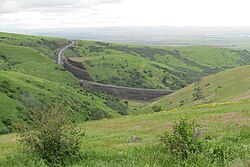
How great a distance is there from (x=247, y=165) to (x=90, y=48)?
187451 mm

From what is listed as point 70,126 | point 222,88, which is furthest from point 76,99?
point 70,126

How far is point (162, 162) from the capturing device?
446 inches

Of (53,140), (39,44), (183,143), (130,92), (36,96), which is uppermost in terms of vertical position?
(183,143)

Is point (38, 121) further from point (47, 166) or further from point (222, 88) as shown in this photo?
point (222, 88)

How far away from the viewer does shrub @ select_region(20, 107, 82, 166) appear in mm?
12732

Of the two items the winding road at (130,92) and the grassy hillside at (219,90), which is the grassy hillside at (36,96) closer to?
the grassy hillside at (219,90)

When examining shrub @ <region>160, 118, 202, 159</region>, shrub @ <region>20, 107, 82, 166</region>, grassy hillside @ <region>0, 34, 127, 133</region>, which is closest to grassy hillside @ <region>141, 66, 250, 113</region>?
grassy hillside @ <region>0, 34, 127, 133</region>

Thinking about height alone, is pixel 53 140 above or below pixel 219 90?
above

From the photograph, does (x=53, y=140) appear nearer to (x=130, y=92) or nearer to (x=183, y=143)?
(x=183, y=143)

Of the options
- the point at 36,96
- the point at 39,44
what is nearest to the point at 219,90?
Answer: the point at 36,96

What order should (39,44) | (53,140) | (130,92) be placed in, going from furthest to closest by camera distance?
Result: (39,44) → (130,92) → (53,140)

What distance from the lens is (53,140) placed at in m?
12.8

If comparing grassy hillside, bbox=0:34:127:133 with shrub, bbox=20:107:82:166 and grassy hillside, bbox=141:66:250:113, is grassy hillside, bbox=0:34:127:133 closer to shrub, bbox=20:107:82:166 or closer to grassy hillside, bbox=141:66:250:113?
shrub, bbox=20:107:82:166

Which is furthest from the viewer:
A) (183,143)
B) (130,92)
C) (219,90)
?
(130,92)
